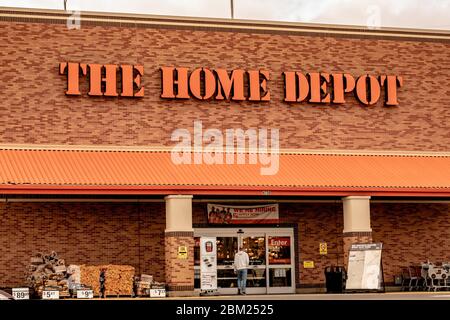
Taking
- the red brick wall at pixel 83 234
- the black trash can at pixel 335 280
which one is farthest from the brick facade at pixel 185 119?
the black trash can at pixel 335 280

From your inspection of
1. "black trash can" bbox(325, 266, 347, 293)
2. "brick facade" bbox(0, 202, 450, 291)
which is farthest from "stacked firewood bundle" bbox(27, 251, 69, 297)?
"black trash can" bbox(325, 266, 347, 293)

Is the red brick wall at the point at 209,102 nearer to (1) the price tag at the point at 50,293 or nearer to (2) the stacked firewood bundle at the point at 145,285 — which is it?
(2) the stacked firewood bundle at the point at 145,285

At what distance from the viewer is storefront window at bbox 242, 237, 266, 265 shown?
23.8 metres

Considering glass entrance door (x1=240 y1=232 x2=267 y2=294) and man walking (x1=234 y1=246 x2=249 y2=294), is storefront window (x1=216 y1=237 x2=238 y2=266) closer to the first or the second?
glass entrance door (x1=240 y1=232 x2=267 y2=294)

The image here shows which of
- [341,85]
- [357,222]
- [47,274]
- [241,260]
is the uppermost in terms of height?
[341,85]

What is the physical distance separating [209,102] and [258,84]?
163 centimetres

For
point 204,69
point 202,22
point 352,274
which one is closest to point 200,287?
point 352,274

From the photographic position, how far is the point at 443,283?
23078 mm

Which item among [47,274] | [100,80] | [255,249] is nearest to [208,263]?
[255,249]

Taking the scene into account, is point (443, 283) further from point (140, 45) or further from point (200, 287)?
point (140, 45)

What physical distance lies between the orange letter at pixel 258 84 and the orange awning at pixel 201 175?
2.02m

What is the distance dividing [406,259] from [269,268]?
4.36 m

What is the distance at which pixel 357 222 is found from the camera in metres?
22.1

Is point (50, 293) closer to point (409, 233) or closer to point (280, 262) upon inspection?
point (280, 262)
